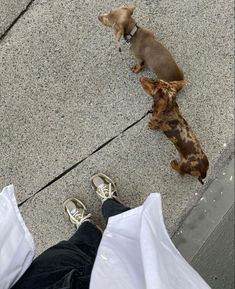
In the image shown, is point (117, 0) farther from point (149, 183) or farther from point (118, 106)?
point (149, 183)

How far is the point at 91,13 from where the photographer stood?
319cm

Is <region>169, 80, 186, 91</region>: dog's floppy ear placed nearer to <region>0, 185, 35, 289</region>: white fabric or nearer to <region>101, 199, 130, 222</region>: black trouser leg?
<region>101, 199, 130, 222</region>: black trouser leg

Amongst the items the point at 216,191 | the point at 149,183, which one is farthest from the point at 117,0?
the point at 216,191

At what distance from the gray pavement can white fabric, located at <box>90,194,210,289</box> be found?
3.03ft

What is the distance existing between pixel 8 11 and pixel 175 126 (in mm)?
1370

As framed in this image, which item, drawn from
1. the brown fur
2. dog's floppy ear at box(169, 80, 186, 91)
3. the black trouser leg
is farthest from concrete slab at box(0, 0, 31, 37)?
the black trouser leg

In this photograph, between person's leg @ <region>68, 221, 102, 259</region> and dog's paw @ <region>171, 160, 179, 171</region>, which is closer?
person's leg @ <region>68, 221, 102, 259</region>

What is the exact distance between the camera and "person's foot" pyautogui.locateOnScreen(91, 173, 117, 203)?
3.02 m

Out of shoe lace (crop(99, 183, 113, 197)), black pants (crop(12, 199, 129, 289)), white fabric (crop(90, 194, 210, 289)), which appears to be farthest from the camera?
shoe lace (crop(99, 183, 113, 197))

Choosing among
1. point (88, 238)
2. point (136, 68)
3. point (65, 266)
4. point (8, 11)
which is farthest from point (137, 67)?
point (65, 266)

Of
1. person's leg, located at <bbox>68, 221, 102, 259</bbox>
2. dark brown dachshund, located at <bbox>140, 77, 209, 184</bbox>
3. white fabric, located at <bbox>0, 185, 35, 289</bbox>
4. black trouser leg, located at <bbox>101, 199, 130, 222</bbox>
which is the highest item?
dark brown dachshund, located at <bbox>140, 77, 209, 184</bbox>

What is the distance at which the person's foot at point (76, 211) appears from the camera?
2.99 metres

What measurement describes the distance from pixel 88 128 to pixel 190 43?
934mm

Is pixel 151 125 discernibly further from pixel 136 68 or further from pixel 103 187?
pixel 103 187
